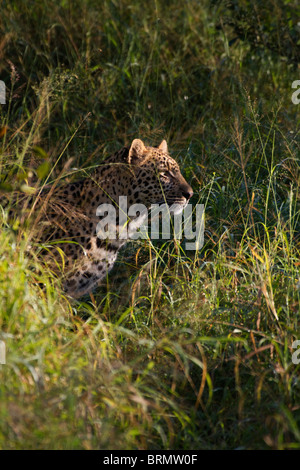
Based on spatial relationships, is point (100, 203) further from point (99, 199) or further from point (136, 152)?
point (136, 152)

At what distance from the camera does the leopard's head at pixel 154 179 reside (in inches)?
195

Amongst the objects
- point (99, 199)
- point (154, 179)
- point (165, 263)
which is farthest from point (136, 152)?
point (165, 263)

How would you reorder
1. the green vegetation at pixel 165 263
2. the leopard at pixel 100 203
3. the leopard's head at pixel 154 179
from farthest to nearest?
1. the leopard's head at pixel 154 179
2. the leopard at pixel 100 203
3. the green vegetation at pixel 165 263

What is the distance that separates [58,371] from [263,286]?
125 cm

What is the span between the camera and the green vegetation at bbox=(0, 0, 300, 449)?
3055 millimetres

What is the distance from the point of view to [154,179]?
5035 mm

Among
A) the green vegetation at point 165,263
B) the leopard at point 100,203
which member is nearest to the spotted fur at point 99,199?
the leopard at point 100,203

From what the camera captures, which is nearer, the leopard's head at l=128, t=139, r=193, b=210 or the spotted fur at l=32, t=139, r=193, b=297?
the spotted fur at l=32, t=139, r=193, b=297

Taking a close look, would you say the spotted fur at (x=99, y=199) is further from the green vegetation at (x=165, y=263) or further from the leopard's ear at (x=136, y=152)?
the green vegetation at (x=165, y=263)

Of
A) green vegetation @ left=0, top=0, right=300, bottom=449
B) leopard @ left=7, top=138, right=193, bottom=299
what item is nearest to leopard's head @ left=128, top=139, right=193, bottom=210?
leopard @ left=7, top=138, right=193, bottom=299

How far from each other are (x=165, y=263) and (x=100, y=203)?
661 millimetres

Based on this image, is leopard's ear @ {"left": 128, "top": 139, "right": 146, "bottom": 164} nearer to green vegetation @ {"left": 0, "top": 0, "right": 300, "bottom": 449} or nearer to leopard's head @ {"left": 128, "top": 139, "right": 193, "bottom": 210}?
leopard's head @ {"left": 128, "top": 139, "right": 193, "bottom": 210}

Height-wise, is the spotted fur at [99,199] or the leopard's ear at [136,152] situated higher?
the leopard's ear at [136,152]

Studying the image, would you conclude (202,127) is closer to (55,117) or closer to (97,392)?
(55,117)
